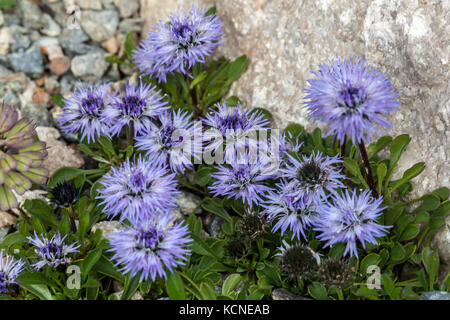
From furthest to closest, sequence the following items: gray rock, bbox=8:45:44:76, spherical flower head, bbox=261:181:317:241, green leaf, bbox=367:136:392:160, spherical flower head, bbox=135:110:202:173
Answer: gray rock, bbox=8:45:44:76, green leaf, bbox=367:136:392:160, spherical flower head, bbox=135:110:202:173, spherical flower head, bbox=261:181:317:241

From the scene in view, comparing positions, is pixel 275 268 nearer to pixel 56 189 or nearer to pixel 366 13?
pixel 56 189

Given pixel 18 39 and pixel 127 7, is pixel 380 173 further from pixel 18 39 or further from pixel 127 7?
pixel 18 39

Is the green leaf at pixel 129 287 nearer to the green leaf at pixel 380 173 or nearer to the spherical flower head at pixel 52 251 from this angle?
the spherical flower head at pixel 52 251

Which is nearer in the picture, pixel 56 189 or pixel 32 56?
pixel 56 189

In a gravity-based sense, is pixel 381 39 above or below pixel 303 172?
above

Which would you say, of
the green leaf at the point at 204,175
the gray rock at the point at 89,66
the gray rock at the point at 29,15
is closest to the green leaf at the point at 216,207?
the green leaf at the point at 204,175

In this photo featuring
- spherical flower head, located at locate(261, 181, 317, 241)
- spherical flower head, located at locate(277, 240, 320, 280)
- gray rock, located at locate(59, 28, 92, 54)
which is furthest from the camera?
gray rock, located at locate(59, 28, 92, 54)

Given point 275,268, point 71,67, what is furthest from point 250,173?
point 71,67

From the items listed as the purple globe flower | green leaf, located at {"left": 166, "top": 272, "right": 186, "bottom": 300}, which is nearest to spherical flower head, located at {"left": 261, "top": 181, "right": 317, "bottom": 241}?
green leaf, located at {"left": 166, "top": 272, "right": 186, "bottom": 300}

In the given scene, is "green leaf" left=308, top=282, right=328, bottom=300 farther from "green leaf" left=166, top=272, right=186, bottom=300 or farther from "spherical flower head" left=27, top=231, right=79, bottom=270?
"spherical flower head" left=27, top=231, right=79, bottom=270
